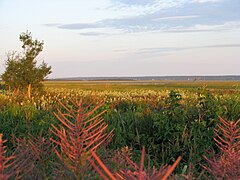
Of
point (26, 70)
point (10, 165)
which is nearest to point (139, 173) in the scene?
point (10, 165)

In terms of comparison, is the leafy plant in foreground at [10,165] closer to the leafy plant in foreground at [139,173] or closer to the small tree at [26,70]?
the leafy plant in foreground at [139,173]

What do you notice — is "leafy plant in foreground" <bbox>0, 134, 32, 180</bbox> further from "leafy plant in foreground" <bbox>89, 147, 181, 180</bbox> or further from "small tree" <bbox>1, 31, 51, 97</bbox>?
"small tree" <bbox>1, 31, 51, 97</bbox>

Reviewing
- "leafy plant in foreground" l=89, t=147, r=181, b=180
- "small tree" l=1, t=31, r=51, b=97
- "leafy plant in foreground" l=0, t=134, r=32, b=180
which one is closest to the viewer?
Result: "leafy plant in foreground" l=89, t=147, r=181, b=180

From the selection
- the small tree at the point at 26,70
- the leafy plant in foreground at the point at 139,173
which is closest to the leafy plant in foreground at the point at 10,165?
the leafy plant in foreground at the point at 139,173

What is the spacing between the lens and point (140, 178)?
0.60 meters

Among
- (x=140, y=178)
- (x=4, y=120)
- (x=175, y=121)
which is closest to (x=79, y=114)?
(x=140, y=178)

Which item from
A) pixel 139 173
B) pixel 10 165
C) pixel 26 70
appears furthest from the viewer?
pixel 26 70

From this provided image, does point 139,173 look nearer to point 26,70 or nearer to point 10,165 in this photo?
point 10,165

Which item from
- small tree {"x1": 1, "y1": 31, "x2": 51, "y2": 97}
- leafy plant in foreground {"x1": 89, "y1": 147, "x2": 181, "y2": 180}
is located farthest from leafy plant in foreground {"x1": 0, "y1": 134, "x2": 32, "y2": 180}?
small tree {"x1": 1, "y1": 31, "x2": 51, "y2": 97}

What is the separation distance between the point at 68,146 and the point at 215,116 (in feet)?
23.7

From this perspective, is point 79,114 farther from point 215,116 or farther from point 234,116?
point 234,116

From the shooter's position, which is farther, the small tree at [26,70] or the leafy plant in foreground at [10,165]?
the small tree at [26,70]

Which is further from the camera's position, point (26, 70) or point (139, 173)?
point (26, 70)

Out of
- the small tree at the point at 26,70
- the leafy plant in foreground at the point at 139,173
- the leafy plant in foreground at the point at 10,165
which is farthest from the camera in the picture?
the small tree at the point at 26,70
